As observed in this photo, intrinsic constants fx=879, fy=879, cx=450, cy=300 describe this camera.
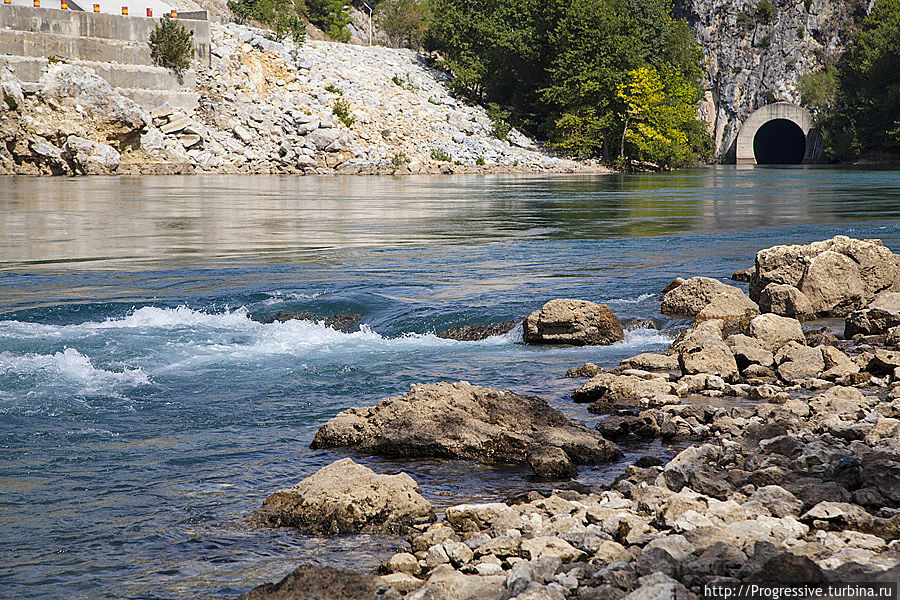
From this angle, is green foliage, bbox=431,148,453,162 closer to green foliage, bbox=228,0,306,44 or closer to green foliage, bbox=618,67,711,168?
green foliage, bbox=618,67,711,168

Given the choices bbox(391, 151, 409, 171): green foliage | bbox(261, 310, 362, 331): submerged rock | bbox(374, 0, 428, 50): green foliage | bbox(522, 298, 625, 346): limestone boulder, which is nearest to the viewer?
bbox(522, 298, 625, 346): limestone boulder

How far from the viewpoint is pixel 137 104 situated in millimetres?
49938

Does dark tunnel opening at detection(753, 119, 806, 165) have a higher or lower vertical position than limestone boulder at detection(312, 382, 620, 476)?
higher

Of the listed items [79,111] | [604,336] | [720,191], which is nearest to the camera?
[604,336]

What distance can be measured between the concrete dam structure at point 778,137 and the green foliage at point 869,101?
3.81 meters

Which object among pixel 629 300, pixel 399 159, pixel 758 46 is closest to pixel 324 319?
pixel 629 300

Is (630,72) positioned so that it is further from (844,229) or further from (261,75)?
(844,229)

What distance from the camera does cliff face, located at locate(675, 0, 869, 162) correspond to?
84.7 metres

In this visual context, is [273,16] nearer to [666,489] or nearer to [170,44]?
[170,44]

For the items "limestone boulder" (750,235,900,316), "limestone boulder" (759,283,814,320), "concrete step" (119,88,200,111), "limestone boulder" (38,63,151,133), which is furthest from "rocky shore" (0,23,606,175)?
"limestone boulder" (759,283,814,320)

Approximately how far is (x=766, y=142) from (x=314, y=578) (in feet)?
310

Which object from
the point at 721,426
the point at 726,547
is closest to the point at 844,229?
the point at 721,426

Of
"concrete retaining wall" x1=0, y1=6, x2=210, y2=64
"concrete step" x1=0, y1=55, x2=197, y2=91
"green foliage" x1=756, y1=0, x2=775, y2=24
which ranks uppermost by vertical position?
Answer: "green foliage" x1=756, y1=0, x2=775, y2=24

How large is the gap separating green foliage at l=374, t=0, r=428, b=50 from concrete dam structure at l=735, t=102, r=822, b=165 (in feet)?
110
